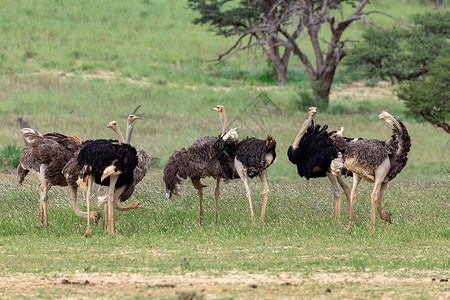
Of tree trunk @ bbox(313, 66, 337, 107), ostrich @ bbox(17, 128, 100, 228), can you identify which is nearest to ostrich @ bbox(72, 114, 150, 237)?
ostrich @ bbox(17, 128, 100, 228)

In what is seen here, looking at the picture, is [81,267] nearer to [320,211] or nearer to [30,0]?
[320,211]

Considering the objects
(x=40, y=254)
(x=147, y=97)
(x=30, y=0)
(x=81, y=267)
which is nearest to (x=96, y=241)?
(x=40, y=254)

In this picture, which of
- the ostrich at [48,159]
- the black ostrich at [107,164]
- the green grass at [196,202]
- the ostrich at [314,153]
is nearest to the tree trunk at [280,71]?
the green grass at [196,202]

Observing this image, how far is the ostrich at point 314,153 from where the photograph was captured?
468 inches

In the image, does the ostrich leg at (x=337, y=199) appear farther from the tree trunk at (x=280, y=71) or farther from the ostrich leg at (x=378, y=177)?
the tree trunk at (x=280, y=71)

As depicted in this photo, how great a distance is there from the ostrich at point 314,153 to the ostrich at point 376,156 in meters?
0.34

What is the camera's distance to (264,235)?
1102 centimetres

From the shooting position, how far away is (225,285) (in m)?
7.36

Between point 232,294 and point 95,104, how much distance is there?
21.9 m

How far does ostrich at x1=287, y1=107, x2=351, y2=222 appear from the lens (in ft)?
39.0

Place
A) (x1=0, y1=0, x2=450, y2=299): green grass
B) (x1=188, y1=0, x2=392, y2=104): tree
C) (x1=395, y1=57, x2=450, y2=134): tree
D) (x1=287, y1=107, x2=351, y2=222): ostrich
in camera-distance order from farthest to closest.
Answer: (x1=188, y1=0, x2=392, y2=104): tree < (x1=395, y1=57, x2=450, y2=134): tree < (x1=287, y1=107, x2=351, y2=222): ostrich < (x1=0, y1=0, x2=450, y2=299): green grass

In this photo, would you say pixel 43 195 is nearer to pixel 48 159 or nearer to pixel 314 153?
pixel 48 159

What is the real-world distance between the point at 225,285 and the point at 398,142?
4.93 m

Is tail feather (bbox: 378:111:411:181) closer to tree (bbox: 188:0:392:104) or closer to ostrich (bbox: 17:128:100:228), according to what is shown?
ostrich (bbox: 17:128:100:228)
